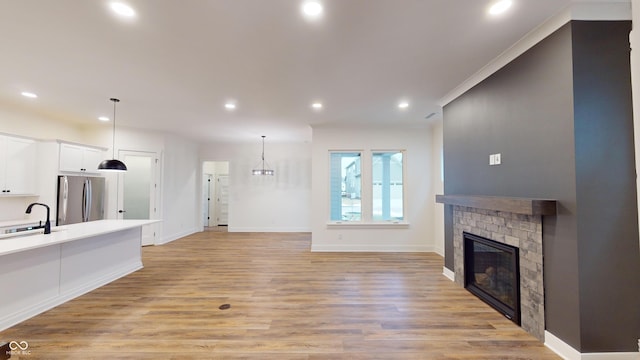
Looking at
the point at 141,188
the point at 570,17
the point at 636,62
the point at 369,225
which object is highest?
the point at 570,17

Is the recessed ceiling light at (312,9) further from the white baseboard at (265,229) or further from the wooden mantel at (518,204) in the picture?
the white baseboard at (265,229)

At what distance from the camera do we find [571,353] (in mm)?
2127

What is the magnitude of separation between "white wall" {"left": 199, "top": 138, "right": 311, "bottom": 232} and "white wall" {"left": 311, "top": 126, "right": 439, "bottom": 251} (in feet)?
8.52

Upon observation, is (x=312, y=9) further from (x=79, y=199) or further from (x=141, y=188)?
(x=141, y=188)

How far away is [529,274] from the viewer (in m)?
2.53

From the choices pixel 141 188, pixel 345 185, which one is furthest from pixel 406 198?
pixel 141 188

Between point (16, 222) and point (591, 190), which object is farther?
point (16, 222)

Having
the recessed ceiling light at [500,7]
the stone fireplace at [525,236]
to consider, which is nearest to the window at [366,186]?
the stone fireplace at [525,236]

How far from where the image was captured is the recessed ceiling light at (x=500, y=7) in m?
2.04

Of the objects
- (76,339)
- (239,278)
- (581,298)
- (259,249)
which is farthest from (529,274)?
(259,249)

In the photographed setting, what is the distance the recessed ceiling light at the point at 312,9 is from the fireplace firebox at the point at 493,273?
9.71 feet

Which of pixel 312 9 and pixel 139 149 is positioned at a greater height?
pixel 312 9

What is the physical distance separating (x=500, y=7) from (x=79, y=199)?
7.14 metres

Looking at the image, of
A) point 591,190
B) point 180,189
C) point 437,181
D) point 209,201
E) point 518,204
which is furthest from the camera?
point 209,201
